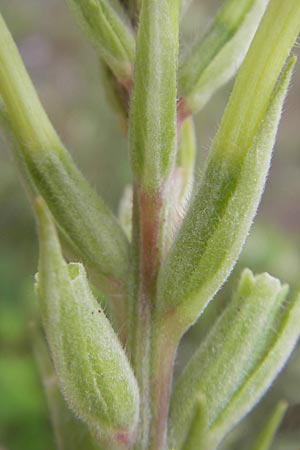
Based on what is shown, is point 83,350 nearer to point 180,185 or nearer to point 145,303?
point 145,303

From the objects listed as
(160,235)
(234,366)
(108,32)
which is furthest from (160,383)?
(108,32)

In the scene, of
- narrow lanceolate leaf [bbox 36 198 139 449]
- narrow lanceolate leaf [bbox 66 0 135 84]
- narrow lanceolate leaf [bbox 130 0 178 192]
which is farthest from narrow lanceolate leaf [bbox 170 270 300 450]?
narrow lanceolate leaf [bbox 66 0 135 84]

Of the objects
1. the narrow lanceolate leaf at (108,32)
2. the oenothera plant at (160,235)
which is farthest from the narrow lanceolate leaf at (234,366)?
the narrow lanceolate leaf at (108,32)

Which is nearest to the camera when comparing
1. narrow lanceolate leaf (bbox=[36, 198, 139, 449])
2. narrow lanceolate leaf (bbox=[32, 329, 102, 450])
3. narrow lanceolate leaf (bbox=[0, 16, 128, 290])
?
narrow lanceolate leaf (bbox=[36, 198, 139, 449])

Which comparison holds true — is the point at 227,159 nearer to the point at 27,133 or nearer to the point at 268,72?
the point at 268,72

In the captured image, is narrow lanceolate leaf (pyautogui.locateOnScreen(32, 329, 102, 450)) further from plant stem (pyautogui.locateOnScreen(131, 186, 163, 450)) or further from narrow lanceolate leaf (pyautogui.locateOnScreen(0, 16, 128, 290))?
narrow lanceolate leaf (pyautogui.locateOnScreen(0, 16, 128, 290))

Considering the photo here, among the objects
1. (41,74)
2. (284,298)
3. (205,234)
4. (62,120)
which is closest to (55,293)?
(205,234)
